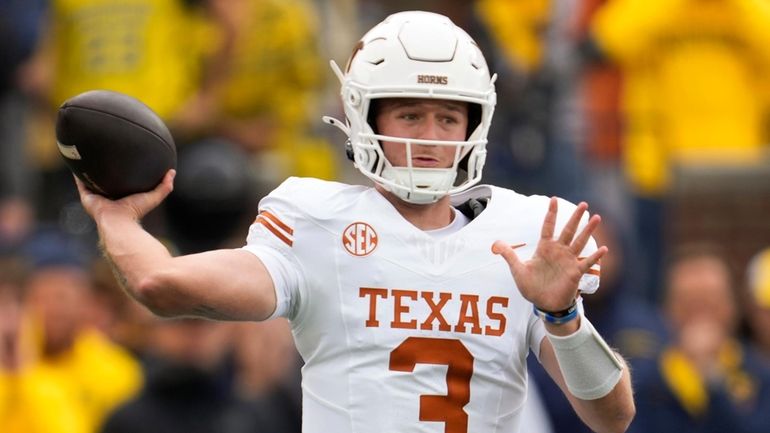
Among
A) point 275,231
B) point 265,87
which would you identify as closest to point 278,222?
point 275,231

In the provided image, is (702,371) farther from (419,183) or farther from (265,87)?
(419,183)

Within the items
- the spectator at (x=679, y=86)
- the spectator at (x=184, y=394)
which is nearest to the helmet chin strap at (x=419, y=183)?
the spectator at (x=184, y=394)

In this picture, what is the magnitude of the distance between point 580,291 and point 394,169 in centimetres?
56

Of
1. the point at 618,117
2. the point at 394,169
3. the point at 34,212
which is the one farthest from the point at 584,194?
the point at 394,169

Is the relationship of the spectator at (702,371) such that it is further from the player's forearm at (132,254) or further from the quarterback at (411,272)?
the player's forearm at (132,254)

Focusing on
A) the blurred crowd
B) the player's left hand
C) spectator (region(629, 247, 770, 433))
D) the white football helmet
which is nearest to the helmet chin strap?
the white football helmet

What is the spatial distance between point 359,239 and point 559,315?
0.54 meters

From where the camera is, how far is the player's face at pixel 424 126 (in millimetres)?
4828

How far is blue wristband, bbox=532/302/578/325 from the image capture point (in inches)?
181

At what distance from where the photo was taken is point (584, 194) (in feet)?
31.3

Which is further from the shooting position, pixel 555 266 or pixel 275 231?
pixel 275 231

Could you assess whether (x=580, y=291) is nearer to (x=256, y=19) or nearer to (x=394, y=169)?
(x=394, y=169)

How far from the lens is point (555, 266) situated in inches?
179

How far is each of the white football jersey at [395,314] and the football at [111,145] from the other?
314mm
